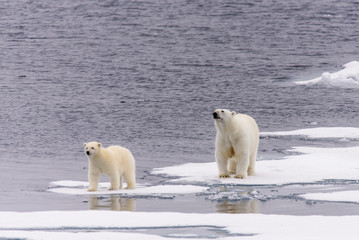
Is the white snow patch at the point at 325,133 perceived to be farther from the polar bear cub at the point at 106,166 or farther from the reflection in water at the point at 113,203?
the reflection in water at the point at 113,203

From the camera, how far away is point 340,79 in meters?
30.1

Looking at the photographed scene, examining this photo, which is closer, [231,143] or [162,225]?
[162,225]

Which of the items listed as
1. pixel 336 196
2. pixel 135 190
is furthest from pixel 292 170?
pixel 135 190

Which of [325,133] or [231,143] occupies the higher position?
[325,133]

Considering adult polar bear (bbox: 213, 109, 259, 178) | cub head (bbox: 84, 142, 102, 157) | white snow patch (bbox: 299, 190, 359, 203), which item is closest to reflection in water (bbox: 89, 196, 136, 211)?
cub head (bbox: 84, 142, 102, 157)

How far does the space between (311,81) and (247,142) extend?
17.1 metres

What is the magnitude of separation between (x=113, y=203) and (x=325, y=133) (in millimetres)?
9520

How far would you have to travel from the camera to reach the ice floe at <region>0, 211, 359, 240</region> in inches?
359

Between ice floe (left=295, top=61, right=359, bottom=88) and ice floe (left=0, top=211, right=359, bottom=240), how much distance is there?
66.0 ft

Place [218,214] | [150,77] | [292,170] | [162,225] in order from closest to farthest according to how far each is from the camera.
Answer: [162,225] < [218,214] < [292,170] < [150,77]

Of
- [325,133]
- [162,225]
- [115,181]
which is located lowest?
[162,225]

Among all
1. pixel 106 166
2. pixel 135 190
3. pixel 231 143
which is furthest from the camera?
pixel 231 143

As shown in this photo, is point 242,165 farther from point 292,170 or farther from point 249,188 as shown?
point 249,188

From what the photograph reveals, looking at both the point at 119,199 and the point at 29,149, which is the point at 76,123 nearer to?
the point at 29,149
